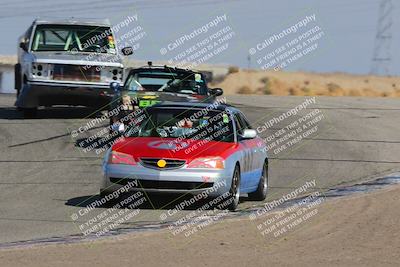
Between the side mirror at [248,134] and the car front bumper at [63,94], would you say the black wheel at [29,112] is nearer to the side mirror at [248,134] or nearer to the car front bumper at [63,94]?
the car front bumper at [63,94]

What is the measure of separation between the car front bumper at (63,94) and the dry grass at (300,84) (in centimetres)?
3141

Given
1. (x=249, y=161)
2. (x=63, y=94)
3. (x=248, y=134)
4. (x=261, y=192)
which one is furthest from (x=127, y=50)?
(x=248, y=134)

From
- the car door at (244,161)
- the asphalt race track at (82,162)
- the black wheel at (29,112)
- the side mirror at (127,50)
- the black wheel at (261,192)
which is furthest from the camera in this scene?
the black wheel at (29,112)

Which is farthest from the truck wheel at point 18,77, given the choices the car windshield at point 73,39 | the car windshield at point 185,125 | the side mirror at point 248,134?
the side mirror at point 248,134

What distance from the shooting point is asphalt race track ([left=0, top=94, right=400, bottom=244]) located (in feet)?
41.1

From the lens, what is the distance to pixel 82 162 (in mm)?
18266

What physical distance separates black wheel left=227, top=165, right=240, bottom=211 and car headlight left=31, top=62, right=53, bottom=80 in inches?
424

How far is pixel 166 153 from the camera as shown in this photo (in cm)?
1291

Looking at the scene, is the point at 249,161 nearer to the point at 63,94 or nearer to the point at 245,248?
the point at 245,248

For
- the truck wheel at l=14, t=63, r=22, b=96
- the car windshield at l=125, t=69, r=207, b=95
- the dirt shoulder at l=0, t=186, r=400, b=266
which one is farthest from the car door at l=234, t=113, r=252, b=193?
the truck wheel at l=14, t=63, r=22, b=96

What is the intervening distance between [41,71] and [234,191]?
1116 cm

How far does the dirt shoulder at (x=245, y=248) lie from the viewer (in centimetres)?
919

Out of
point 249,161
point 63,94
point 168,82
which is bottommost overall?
point 63,94

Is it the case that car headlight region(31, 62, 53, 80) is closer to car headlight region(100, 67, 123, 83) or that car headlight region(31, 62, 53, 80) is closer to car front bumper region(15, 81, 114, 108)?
car front bumper region(15, 81, 114, 108)
